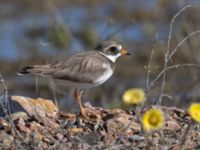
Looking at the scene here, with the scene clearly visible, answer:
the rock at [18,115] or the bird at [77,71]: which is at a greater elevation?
the bird at [77,71]

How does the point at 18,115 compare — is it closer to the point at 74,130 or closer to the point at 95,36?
the point at 74,130

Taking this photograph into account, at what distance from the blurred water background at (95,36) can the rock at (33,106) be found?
14.1 ft

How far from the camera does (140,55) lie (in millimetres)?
17672

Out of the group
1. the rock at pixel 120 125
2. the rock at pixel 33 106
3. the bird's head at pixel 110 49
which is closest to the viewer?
the rock at pixel 120 125

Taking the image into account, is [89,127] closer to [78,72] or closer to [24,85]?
[78,72]

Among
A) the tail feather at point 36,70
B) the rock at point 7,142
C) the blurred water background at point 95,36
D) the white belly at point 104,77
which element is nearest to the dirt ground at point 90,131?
the rock at point 7,142

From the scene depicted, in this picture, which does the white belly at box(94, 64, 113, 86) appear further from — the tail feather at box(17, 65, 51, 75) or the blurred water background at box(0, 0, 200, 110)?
the blurred water background at box(0, 0, 200, 110)

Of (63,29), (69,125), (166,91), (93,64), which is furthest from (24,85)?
(69,125)

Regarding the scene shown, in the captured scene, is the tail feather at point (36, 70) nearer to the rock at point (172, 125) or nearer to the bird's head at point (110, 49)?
the bird's head at point (110, 49)

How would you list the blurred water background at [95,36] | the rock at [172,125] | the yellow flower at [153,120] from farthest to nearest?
the blurred water background at [95,36], the rock at [172,125], the yellow flower at [153,120]

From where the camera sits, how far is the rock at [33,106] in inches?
297

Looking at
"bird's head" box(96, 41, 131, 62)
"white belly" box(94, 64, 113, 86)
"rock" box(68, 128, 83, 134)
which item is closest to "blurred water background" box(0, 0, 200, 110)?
"bird's head" box(96, 41, 131, 62)

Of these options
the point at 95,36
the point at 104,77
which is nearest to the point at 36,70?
the point at 104,77

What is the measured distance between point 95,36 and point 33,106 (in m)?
10.2
